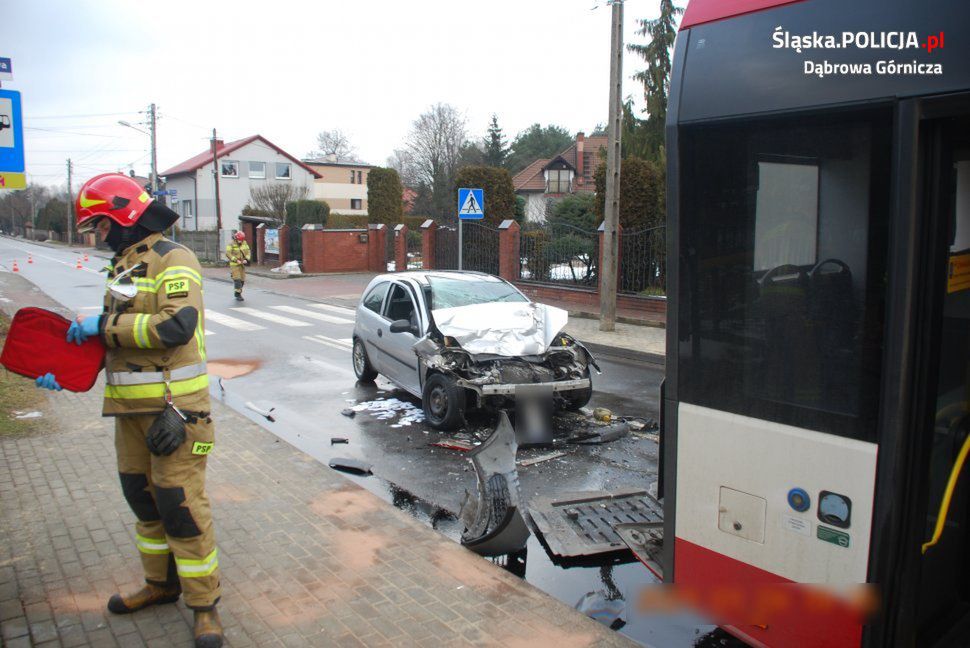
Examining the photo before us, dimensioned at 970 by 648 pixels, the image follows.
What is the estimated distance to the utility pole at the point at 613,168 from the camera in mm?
14461

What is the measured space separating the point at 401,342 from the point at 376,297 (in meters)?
1.48

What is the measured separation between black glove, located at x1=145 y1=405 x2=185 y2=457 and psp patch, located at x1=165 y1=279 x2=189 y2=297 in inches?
21.8

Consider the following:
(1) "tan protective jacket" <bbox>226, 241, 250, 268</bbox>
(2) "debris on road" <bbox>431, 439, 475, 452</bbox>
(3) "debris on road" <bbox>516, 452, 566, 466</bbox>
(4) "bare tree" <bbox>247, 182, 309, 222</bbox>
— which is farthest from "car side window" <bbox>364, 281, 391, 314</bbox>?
(4) "bare tree" <bbox>247, 182, 309, 222</bbox>

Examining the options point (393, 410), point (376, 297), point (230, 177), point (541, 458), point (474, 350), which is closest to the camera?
point (541, 458)

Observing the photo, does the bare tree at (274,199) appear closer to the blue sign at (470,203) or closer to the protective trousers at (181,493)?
the blue sign at (470,203)

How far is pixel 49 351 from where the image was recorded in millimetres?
3516

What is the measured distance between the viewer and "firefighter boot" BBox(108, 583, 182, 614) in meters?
3.85

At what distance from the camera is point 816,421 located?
283cm

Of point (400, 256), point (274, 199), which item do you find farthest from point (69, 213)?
point (400, 256)

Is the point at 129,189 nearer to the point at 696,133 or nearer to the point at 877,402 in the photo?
the point at 696,133

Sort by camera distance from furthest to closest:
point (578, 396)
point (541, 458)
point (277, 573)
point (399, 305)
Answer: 1. point (399, 305)
2. point (578, 396)
3. point (541, 458)
4. point (277, 573)

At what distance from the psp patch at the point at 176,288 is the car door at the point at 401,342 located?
5.08 meters

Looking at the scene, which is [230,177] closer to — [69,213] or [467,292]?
[69,213]

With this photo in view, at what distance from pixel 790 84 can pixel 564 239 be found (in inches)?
→ 698
